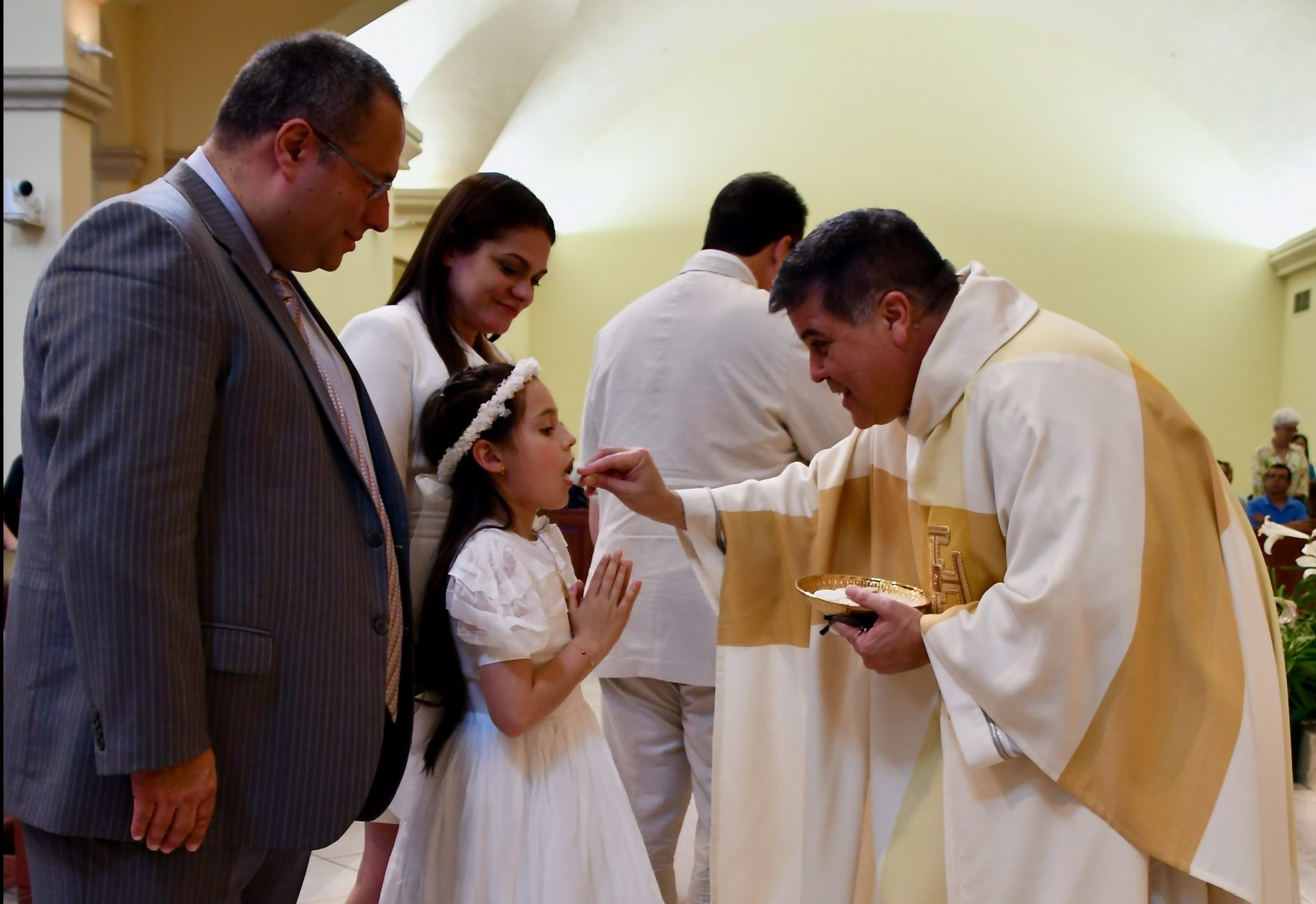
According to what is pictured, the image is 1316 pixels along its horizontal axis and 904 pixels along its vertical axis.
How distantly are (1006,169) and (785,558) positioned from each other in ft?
34.3

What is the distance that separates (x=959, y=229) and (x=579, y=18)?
4.43 m

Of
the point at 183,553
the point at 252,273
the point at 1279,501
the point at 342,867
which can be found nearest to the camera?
the point at 183,553

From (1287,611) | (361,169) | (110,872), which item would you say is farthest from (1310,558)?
(110,872)

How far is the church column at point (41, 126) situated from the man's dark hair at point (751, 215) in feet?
10.6

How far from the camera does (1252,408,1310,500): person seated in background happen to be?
793 centimetres

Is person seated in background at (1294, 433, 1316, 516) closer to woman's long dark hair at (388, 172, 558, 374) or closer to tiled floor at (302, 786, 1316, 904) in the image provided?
tiled floor at (302, 786, 1316, 904)

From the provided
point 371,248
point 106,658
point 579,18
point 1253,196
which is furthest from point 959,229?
point 106,658

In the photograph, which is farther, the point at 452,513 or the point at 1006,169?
the point at 1006,169

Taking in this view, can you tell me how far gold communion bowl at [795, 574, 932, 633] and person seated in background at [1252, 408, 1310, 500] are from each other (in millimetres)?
6602

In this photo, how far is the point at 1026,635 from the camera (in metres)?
1.88

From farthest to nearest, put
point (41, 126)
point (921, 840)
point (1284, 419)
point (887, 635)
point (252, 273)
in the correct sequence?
point (1284, 419) → point (41, 126) → point (921, 840) → point (887, 635) → point (252, 273)

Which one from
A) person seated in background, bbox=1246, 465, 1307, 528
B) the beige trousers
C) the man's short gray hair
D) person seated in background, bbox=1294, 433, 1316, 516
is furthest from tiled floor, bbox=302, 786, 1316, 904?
the man's short gray hair

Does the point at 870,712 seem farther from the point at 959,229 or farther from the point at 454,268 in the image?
the point at 959,229

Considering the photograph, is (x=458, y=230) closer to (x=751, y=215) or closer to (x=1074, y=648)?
(x=751, y=215)
